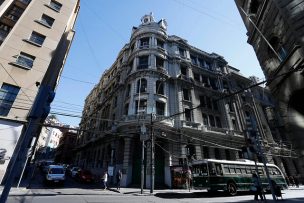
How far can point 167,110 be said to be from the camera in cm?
2462

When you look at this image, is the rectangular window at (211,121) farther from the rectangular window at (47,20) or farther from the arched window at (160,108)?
the rectangular window at (47,20)

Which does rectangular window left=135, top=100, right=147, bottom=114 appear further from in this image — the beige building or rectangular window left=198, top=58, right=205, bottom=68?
rectangular window left=198, top=58, right=205, bottom=68

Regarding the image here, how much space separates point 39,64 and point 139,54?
44.4 ft

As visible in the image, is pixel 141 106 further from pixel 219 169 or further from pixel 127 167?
pixel 219 169

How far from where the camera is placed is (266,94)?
142 feet

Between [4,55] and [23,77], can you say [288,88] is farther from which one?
[4,55]

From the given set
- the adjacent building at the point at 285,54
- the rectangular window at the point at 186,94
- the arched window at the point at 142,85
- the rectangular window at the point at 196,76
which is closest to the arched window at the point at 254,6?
the adjacent building at the point at 285,54

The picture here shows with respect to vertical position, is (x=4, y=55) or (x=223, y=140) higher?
(x=4, y=55)

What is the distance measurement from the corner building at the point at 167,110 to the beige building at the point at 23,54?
7.99m

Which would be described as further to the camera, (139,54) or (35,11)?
(139,54)

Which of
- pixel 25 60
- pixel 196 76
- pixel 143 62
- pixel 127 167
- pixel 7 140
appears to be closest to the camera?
pixel 7 140

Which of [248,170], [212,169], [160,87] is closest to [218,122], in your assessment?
[160,87]

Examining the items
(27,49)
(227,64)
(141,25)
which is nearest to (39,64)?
(27,49)

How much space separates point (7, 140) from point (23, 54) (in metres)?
8.78
